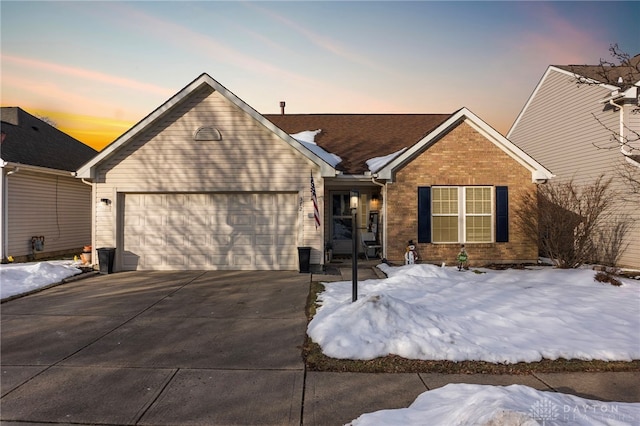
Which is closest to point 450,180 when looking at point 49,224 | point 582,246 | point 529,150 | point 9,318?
point 582,246

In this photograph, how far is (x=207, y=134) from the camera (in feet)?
36.3

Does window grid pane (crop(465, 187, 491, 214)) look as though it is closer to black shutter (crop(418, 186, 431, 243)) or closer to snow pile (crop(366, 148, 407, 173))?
black shutter (crop(418, 186, 431, 243))

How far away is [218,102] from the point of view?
11148 mm

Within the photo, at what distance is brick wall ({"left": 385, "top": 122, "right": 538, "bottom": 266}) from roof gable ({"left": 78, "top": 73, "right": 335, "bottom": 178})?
265cm

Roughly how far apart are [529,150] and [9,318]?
21.0m

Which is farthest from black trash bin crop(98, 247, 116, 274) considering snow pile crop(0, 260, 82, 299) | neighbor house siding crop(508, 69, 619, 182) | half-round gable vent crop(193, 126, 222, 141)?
neighbor house siding crop(508, 69, 619, 182)

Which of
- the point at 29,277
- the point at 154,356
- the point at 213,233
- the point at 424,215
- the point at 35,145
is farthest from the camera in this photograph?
the point at 35,145

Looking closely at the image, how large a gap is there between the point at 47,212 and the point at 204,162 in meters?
8.28

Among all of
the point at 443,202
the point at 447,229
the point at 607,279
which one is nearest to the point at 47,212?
the point at 443,202

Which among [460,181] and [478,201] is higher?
[460,181]

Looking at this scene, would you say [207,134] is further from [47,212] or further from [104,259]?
[47,212]

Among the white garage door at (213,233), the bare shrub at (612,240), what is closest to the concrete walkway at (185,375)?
the white garage door at (213,233)

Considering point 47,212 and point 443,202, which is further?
point 47,212

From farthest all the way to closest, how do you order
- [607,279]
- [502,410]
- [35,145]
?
[35,145], [607,279], [502,410]
